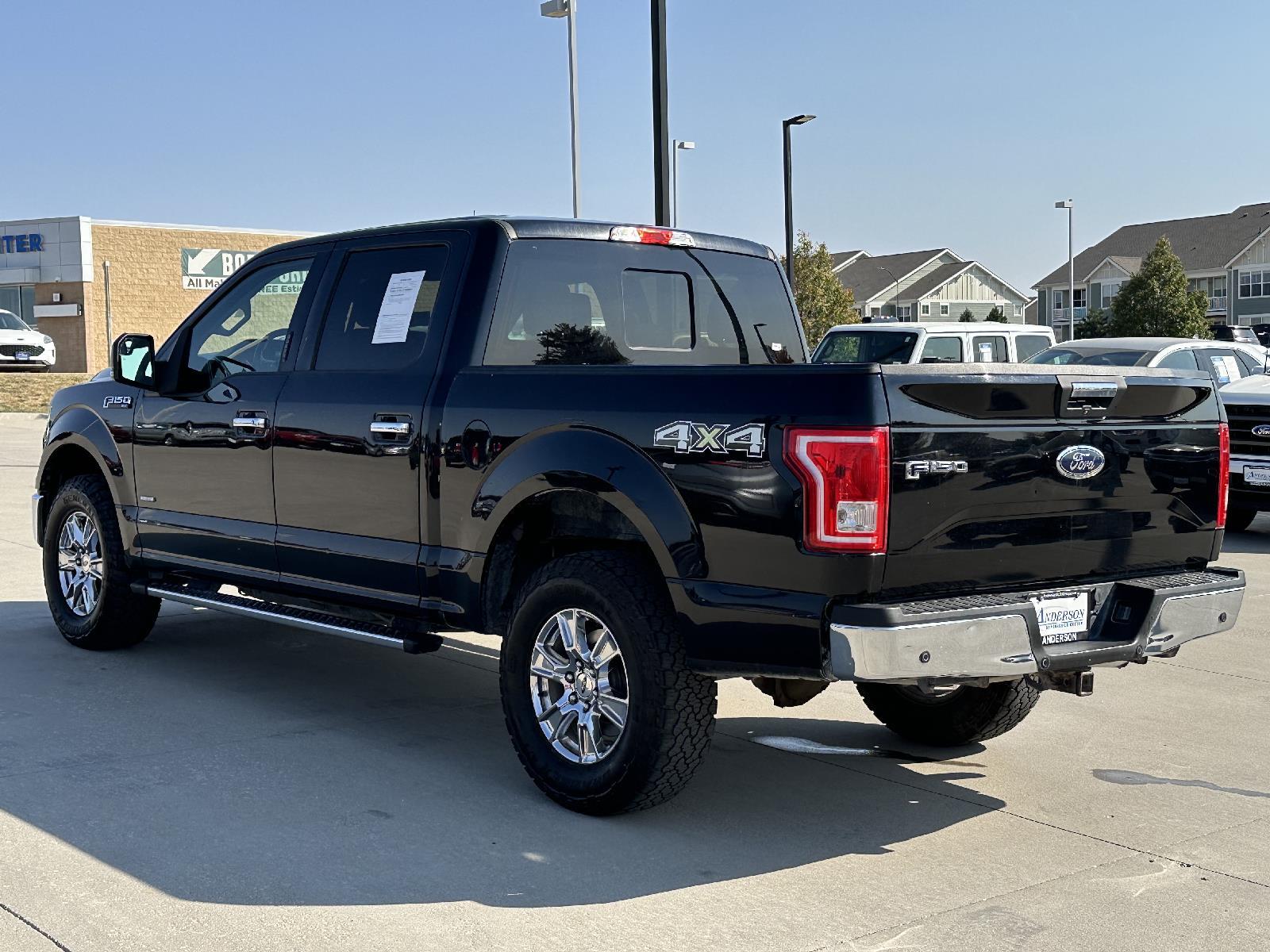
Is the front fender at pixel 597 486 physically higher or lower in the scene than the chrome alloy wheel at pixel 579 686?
higher

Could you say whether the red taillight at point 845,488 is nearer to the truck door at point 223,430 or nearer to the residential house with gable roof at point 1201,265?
the truck door at point 223,430

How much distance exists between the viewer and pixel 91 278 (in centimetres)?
5497

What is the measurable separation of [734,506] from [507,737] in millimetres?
1969

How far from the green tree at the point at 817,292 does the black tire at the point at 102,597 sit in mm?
44251

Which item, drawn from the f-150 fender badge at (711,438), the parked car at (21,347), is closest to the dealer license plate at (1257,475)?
the f-150 fender badge at (711,438)

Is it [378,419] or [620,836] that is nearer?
[620,836]

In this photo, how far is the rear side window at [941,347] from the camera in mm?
16750

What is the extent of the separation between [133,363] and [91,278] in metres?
51.2

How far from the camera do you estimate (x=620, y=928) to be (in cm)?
397

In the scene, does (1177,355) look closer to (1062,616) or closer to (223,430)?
(223,430)

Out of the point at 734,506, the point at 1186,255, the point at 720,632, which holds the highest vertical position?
the point at 1186,255

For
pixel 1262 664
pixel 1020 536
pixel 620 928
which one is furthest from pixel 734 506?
pixel 1262 664

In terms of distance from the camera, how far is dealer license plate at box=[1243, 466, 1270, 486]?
41.3 feet

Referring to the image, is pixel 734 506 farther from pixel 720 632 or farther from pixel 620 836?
pixel 620 836
